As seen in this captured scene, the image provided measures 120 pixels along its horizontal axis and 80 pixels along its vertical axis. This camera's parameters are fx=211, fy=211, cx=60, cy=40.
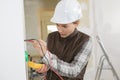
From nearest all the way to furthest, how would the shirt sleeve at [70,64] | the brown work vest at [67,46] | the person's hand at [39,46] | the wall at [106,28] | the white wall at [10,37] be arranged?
the white wall at [10,37] < the person's hand at [39,46] < the shirt sleeve at [70,64] < the brown work vest at [67,46] < the wall at [106,28]

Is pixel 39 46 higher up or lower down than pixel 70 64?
higher up

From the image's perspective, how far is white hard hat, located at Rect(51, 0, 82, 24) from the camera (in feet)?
3.57

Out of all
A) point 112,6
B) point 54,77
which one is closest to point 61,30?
point 54,77

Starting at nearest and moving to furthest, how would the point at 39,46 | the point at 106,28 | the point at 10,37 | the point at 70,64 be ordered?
the point at 10,37 < the point at 39,46 < the point at 70,64 < the point at 106,28

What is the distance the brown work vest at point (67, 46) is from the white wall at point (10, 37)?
2.07 ft

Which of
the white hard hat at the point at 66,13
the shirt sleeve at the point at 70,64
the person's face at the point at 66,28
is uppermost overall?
the white hard hat at the point at 66,13

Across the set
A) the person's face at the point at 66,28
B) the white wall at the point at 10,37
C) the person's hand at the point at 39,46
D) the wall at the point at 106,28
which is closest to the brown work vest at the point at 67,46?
the person's face at the point at 66,28

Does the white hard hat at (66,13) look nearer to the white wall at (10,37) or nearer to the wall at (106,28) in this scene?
the white wall at (10,37)

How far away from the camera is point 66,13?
43.6 inches

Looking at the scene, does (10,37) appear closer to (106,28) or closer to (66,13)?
(66,13)

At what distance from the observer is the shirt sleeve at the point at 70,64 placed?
837 mm

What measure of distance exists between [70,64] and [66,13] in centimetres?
28

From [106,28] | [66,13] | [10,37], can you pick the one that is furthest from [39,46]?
[106,28]

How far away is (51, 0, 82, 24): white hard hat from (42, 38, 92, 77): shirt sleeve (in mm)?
151
